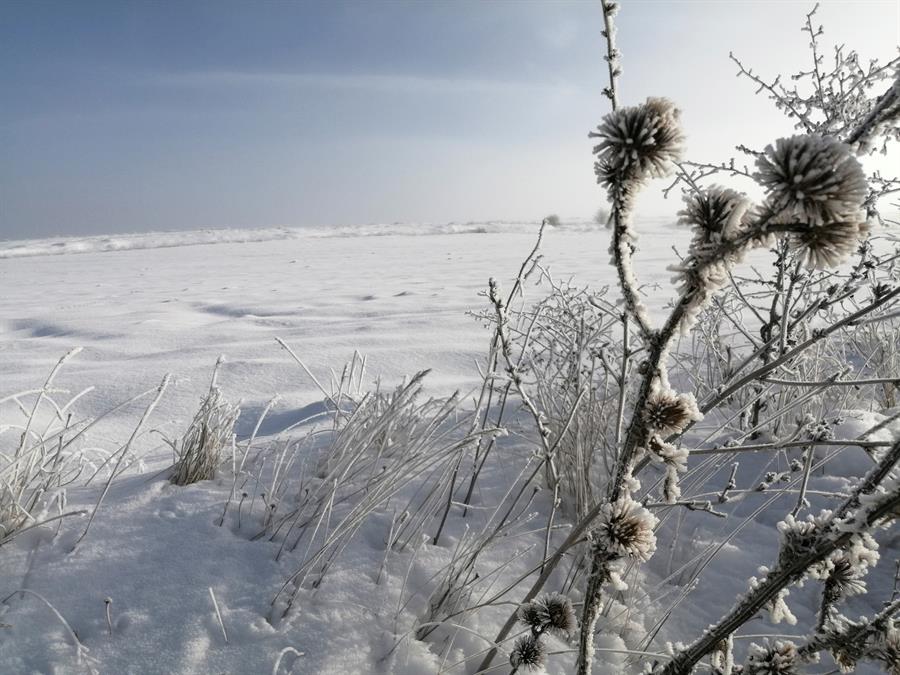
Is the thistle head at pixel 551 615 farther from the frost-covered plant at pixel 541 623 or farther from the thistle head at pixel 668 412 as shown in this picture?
the thistle head at pixel 668 412

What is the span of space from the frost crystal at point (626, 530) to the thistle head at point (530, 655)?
0.31 metres

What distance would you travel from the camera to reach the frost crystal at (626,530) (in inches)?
22.7

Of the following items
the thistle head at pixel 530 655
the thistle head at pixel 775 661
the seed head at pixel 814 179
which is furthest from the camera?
the thistle head at pixel 530 655

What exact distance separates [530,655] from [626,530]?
0.35 meters

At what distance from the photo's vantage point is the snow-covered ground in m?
1.13

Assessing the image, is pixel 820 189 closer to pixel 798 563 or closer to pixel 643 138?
pixel 643 138

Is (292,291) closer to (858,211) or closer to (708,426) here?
(708,426)

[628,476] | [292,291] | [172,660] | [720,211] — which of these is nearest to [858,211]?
[720,211]

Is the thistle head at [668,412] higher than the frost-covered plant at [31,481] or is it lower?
higher

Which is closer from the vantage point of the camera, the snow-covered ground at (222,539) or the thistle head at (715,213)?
the thistle head at (715,213)

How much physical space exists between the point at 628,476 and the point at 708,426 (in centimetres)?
221

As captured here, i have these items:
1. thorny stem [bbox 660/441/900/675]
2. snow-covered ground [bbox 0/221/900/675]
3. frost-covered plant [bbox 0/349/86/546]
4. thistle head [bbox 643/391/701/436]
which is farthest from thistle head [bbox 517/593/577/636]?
frost-covered plant [bbox 0/349/86/546]

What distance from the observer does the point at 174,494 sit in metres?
1.65

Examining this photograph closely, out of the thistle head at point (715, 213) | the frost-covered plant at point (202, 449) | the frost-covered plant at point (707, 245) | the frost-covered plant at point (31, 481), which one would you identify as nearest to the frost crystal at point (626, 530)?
the frost-covered plant at point (707, 245)
